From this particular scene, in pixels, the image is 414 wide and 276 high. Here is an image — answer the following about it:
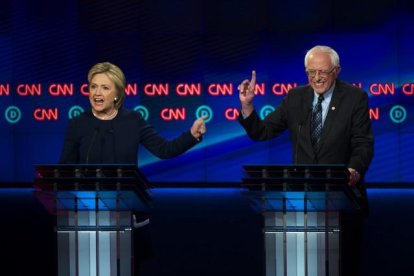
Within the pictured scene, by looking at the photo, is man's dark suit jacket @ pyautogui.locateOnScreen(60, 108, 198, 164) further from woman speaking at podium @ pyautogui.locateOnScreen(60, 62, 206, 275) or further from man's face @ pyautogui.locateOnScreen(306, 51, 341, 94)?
man's face @ pyautogui.locateOnScreen(306, 51, 341, 94)

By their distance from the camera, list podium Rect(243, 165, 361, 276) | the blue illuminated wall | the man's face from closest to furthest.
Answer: podium Rect(243, 165, 361, 276)
the man's face
the blue illuminated wall

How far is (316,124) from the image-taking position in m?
4.52

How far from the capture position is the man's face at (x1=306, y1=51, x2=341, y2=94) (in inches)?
175

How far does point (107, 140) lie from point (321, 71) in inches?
41.5

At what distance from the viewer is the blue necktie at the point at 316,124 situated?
4488 millimetres

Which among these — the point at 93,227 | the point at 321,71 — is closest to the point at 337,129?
the point at 321,71

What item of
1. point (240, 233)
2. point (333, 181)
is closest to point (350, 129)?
point (333, 181)

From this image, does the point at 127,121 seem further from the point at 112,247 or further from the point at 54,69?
the point at 54,69

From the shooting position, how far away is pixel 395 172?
1277 centimetres

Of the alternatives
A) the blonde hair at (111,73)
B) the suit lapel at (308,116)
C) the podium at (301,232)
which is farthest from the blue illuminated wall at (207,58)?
the podium at (301,232)

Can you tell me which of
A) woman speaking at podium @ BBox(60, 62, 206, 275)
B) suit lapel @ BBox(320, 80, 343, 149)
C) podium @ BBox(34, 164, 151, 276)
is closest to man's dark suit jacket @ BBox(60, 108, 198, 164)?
woman speaking at podium @ BBox(60, 62, 206, 275)

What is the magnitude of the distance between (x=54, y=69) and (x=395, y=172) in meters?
4.76

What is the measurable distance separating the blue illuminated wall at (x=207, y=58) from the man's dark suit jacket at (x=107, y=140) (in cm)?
813

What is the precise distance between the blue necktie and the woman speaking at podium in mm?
526
